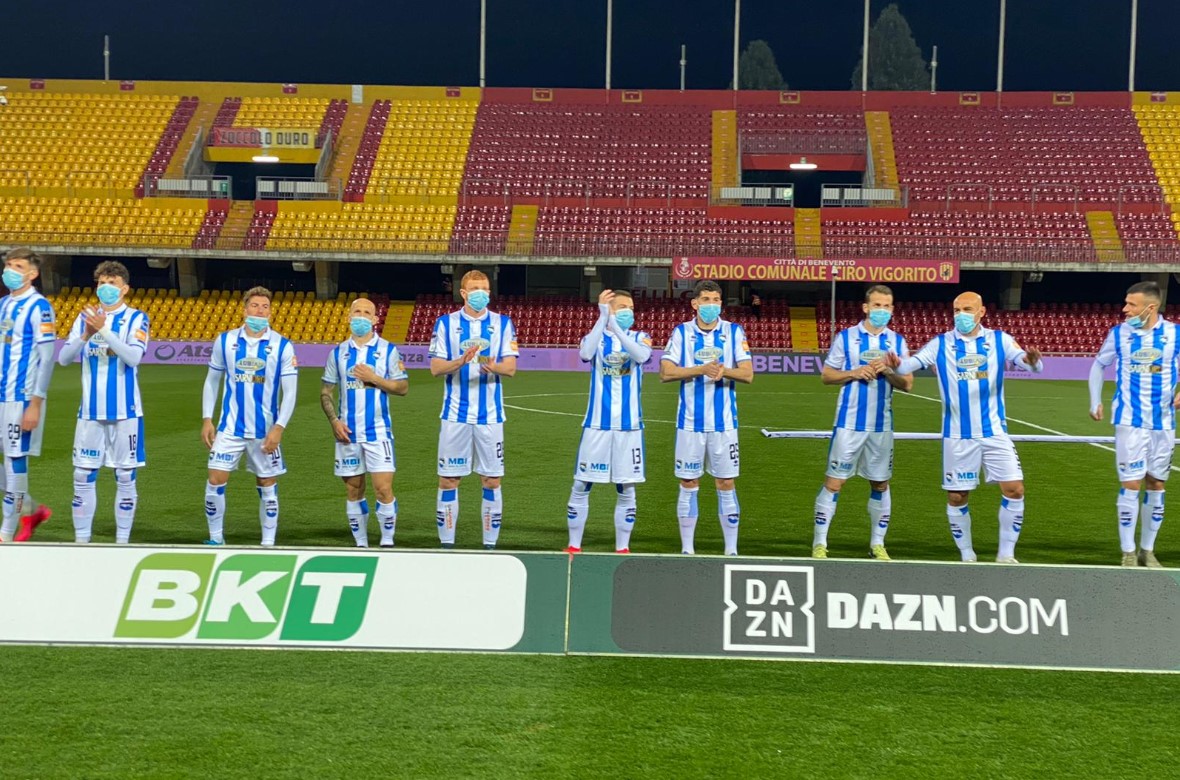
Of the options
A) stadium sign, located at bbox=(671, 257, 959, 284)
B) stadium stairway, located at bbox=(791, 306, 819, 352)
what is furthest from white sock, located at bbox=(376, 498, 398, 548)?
stadium stairway, located at bbox=(791, 306, 819, 352)

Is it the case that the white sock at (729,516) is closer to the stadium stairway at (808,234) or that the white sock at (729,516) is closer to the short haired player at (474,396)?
the short haired player at (474,396)

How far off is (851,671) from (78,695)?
145 inches

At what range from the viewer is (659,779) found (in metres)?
4.43

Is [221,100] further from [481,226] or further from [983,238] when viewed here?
[983,238]

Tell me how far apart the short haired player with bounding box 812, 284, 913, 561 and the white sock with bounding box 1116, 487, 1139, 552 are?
169 cm

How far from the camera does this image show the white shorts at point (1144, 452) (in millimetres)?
8328

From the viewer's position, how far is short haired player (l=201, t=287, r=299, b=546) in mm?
8281

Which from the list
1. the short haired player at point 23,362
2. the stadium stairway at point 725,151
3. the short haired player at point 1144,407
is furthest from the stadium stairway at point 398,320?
the short haired player at point 1144,407

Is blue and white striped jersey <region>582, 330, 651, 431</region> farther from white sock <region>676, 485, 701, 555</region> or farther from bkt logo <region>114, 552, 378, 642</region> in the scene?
bkt logo <region>114, 552, 378, 642</region>

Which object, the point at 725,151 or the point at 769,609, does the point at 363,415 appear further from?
the point at 725,151

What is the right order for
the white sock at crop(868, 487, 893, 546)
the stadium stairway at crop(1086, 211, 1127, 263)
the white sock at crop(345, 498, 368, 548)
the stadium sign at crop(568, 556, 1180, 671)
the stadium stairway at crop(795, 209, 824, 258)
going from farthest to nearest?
the stadium stairway at crop(795, 209, 824, 258)
the stadium stairway at crop(1086, 211, 1127, 263)
the white sock at crop(868, 487, 893, 546)
the white sock at crop(345, 498, 368, 548)
the stadium sign at crop(568, 556, 1180, 671)

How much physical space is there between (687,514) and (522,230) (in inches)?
1143

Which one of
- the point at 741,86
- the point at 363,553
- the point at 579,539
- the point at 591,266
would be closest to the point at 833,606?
the point at 363,553

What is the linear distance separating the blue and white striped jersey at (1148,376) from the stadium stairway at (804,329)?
25.1 meters
